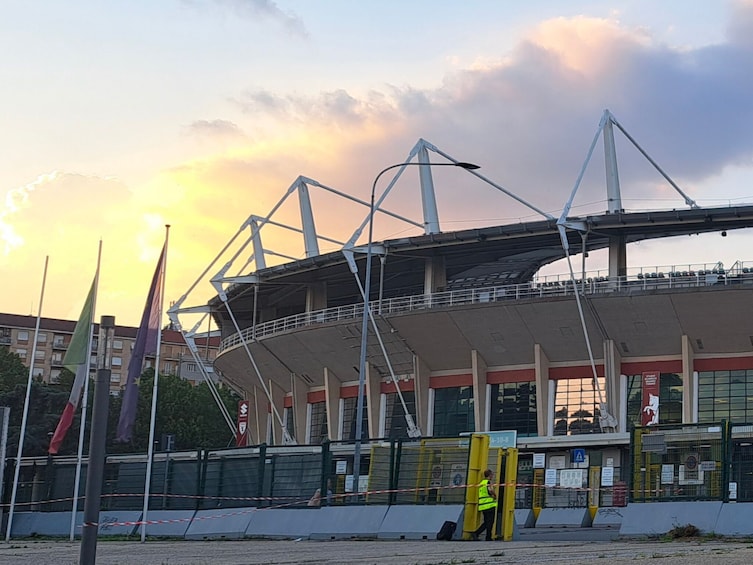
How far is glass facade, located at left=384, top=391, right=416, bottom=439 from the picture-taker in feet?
188

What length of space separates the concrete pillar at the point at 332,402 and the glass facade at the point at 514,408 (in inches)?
393

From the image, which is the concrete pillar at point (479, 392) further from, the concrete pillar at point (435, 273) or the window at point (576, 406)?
the concrete pillar at point (435, 273)

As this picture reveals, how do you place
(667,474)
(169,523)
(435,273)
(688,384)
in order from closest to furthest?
1. (667,474)
2. (169,523)
3. (688,384)
4. (435,273)

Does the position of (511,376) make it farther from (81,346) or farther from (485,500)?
(485,500)

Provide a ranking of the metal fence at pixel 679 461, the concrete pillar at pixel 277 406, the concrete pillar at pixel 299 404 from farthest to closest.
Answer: the concrete pillar at pixel 277 406 < the concrete pillar at pixel 299 404 < the metal fence at pixel 679 461

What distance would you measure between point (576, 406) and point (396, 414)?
1017cm

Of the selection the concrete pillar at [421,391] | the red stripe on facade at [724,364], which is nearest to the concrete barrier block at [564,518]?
the red stripe on facade at [724,364]

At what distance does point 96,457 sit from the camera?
8.65 m

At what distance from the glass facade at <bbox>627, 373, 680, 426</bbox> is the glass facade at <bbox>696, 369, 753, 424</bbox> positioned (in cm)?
95

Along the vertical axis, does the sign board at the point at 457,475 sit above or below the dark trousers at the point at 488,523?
above

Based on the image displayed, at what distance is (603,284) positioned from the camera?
1939 inches

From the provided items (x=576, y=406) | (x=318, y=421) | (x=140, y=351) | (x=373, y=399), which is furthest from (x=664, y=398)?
(x=140, y=351)

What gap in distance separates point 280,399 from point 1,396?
Answer: 3243 centimetres

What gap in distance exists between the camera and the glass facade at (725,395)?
161 feet
